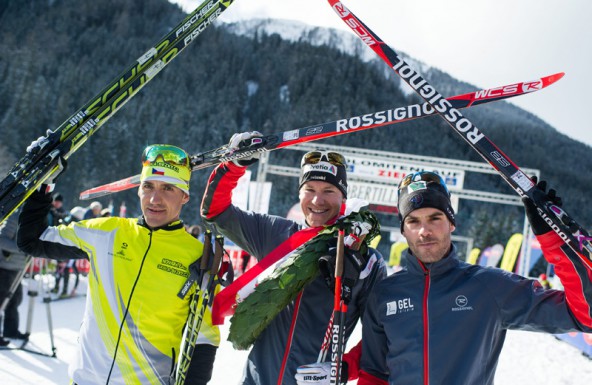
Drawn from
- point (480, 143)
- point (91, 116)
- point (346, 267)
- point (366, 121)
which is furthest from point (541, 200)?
point (91, 116)

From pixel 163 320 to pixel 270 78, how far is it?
110266 mm

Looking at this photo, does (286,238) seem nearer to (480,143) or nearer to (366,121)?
(366,121)

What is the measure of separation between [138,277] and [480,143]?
1.82 metres

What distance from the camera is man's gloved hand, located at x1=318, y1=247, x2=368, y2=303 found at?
217cm

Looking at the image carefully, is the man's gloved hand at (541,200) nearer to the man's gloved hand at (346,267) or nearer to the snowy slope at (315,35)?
the man's gloved hand at (346,267)

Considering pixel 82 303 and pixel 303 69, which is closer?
pixel 82 303

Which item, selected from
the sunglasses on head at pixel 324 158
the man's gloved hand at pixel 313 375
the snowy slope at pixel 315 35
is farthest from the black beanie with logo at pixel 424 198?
the snowy slope at pixel 315 35

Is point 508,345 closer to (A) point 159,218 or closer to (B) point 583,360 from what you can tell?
Result: (B) point 583,360

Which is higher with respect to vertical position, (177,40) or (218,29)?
(218,29)

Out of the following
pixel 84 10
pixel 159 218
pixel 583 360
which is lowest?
pixel 583 360

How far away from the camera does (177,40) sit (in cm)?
293

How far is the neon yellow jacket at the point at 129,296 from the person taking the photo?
2.29 m

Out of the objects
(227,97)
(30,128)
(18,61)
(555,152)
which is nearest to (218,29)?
(227,97)

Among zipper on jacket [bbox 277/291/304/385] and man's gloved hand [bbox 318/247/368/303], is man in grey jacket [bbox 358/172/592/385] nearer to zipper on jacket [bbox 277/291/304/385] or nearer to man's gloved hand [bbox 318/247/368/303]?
man's gloved hand [bbox 318/247/368/303]
